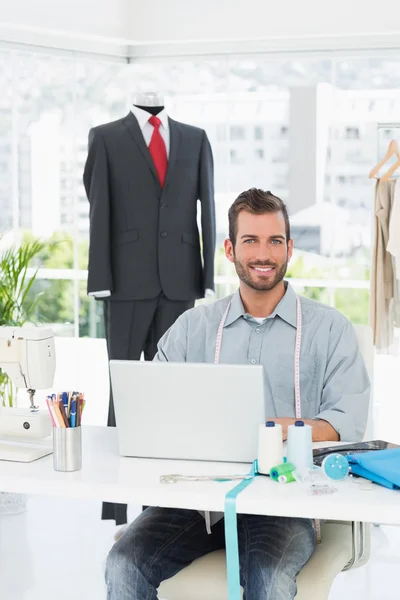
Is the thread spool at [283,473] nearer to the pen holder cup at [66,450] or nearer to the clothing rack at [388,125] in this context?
the pen holder cup at [66,450]

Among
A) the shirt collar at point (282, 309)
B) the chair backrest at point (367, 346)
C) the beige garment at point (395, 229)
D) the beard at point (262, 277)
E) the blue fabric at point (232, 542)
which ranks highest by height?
the beige garment at point (395, 229)

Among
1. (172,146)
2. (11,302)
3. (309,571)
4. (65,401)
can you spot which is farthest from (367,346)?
(11,302)

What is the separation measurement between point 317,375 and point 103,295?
150 centimetres

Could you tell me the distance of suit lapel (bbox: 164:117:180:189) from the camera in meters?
3.99

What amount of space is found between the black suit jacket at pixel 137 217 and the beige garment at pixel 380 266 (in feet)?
2.73

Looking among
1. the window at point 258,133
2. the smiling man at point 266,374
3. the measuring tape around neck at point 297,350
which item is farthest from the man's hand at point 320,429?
the window at point 258,133

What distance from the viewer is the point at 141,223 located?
3990 mm

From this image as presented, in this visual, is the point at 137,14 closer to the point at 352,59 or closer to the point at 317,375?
the point at 352,59

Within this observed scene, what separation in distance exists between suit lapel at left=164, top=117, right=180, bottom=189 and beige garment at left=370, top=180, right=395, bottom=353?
93 cm

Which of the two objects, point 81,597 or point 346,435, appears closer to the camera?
point 346,435

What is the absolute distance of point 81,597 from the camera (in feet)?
11.3

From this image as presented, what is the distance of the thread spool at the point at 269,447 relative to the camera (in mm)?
2086

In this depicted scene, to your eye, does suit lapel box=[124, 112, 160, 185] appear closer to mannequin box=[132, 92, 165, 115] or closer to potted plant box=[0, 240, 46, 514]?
mannequin box=[132, 92, 165, 115]

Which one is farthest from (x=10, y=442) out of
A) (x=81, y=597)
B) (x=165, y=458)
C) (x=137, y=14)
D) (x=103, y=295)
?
(x=137, y=14)
